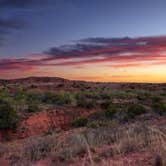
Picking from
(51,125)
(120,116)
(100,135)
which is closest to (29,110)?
(51,125)

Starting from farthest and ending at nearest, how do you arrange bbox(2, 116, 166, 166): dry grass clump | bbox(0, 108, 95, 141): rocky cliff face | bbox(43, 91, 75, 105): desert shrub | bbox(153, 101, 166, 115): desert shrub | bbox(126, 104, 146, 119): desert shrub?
bbox(43, 91, 75, 105): desert shrub < bbox(153, 101, 166, 115): desert shrub < bbox(126, 104, 146, 119): desert shrub < bbox(0, 108, 95, 141): rocky cliff face < bbox(2, 116, 166, 166): dry grass clump

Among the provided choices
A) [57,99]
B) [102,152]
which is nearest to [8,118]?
[57,99]

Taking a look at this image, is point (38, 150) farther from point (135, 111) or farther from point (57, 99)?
point (57, 99)

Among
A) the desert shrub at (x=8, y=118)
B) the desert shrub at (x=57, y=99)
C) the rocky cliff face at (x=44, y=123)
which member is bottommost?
the rocky cliff face at (x=44, y=123)

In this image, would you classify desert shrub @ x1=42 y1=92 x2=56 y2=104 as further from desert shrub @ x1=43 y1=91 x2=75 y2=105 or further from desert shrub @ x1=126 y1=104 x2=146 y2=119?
desert shrub @ x1=126 y1=104 x2=146 y2=119

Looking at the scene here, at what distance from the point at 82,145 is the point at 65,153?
56 cm

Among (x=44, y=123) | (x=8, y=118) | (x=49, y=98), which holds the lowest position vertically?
(x=44, y=123)

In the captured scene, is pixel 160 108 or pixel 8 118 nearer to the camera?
pixel 8 118

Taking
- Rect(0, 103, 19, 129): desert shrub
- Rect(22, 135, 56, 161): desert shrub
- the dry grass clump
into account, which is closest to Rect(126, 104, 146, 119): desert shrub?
Rect(0, 103, 19, 129): desert shrub

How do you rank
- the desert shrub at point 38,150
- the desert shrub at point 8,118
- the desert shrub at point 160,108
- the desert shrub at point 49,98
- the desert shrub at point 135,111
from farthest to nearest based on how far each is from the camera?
the desert shrub at point 49,98 < the desert shrub at point 160,108 < the desert shrub at point 135,111 < the desert shrub at point 8,118 < the desert shrub at point 38,150

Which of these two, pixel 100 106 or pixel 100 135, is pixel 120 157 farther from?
pixel 100 106

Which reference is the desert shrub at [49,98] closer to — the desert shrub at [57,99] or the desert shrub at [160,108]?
the desert shrub at [57,99]

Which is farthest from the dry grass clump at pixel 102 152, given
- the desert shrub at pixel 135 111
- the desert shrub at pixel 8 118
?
the desert shrub at pixel 135 111

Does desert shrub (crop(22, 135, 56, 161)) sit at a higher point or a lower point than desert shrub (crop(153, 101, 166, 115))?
higher
